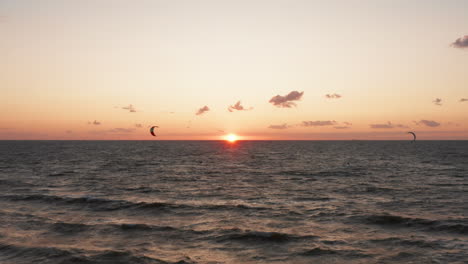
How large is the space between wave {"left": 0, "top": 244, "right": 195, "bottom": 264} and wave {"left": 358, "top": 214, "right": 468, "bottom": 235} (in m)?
15.6

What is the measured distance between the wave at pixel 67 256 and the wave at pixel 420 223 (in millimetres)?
15560

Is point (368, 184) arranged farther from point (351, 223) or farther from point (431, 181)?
point (351, 223)

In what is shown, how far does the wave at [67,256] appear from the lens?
61.8ft

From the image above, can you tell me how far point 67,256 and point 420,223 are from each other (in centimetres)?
2324

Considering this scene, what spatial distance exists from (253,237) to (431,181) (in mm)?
38537

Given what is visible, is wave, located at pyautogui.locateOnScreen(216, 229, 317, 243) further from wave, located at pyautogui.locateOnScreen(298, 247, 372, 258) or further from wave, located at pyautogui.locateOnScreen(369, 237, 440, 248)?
wave, located at pyautogui.locateOnScreen(369, 237, 440, 248)

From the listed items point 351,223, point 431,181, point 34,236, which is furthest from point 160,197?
point 431,181

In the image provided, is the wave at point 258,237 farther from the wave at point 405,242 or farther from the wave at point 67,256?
the wave at point 67,256

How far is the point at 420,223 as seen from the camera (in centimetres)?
2633

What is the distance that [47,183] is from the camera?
48562 millimetres

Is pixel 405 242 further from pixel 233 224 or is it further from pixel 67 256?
pixel 67 256

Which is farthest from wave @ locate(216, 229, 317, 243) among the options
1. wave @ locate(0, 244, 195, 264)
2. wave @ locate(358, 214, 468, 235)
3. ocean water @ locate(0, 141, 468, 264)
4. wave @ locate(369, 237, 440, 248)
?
wave @ locate(358, 214, 468, 235)

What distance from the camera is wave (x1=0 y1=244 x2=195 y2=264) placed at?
18844 mm

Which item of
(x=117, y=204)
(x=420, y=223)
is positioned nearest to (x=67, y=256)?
(x=117, y=204)
